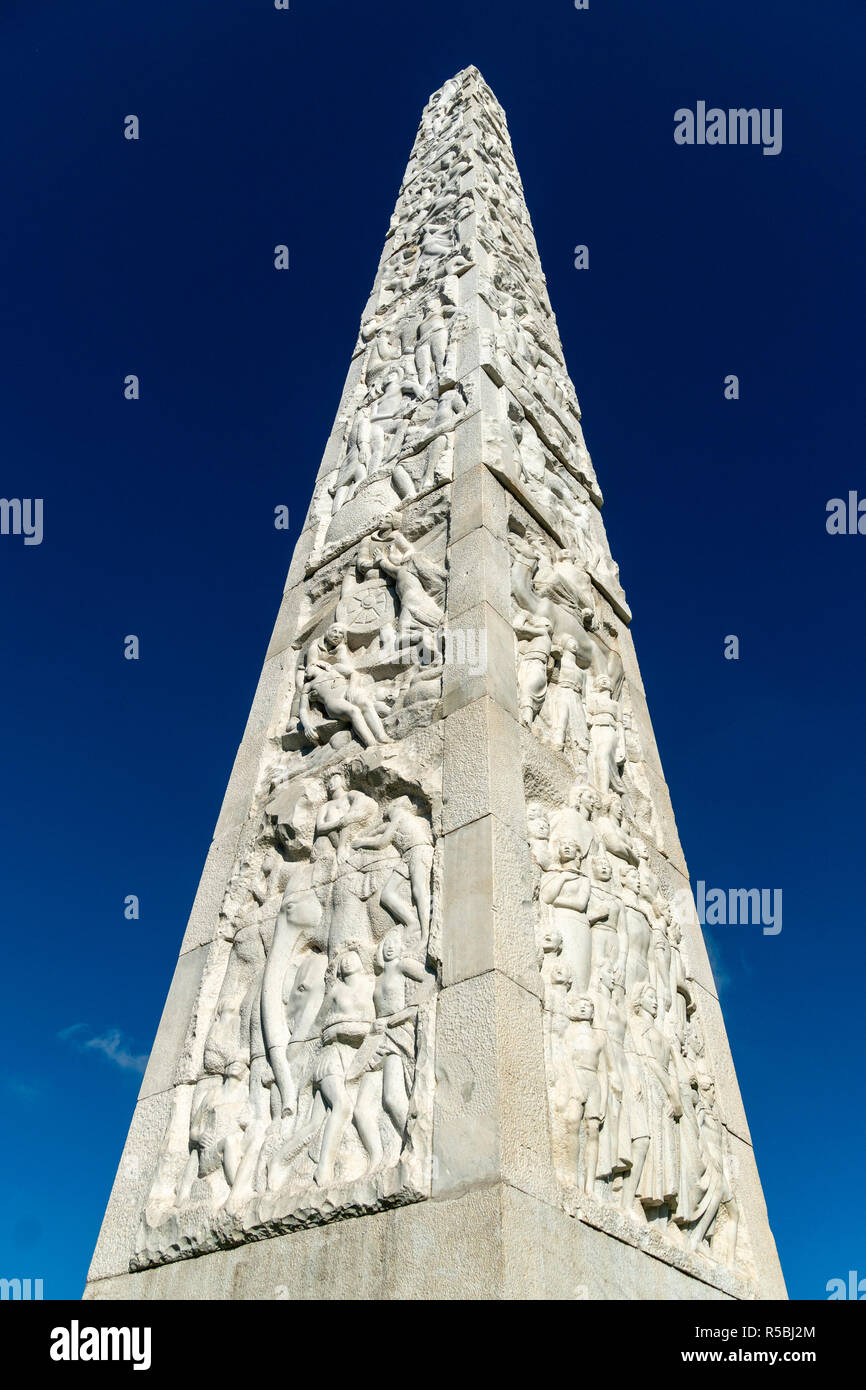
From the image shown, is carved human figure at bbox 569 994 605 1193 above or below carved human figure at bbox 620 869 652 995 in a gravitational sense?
below

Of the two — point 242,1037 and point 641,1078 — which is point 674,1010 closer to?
point 641,1078

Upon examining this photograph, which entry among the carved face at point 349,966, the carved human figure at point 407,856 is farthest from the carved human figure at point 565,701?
the carved face at point 349,966

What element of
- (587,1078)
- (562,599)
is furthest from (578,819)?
(562,599)

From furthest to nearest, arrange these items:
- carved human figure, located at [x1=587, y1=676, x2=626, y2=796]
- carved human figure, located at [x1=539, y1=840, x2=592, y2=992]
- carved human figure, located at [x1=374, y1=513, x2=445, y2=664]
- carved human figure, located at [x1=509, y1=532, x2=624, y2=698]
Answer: carved human figure, located at [x1=509, y1=532, x2=624, y2=698], carved human figure, located at [x1=587, y1=676, x2=626, y2=796], carved human figure, located at [x1=374, y1=513, x2=445, y2=664], carved human figure, located at [x1=539, y1=840, x2=592, y2=992]

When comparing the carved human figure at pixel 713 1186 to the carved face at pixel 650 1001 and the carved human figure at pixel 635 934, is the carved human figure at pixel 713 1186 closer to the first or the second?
the carved face at pixel 650 1001

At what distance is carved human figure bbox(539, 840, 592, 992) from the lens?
235 inches

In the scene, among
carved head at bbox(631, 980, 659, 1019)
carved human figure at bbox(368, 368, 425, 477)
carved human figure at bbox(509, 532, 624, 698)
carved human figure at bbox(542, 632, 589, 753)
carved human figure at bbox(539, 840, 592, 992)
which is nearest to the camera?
carved human figure at bbox(539, 840, 592, 992)

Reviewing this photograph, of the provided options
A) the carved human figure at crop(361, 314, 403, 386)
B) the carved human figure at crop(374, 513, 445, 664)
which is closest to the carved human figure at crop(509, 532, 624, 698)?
the carved human figure at crop(374, 513, 445, 664)

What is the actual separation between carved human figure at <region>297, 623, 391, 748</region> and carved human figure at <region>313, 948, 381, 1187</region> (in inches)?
70.1

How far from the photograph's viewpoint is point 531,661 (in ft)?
25.0

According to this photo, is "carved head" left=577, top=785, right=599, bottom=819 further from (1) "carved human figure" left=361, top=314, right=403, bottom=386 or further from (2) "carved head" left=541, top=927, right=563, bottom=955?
(1) "carved human figure" left=361, top=314, right=403, bottom=386

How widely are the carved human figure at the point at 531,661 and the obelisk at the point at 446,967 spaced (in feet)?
0.07

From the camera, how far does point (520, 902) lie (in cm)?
561

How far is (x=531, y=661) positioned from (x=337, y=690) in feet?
4.76
